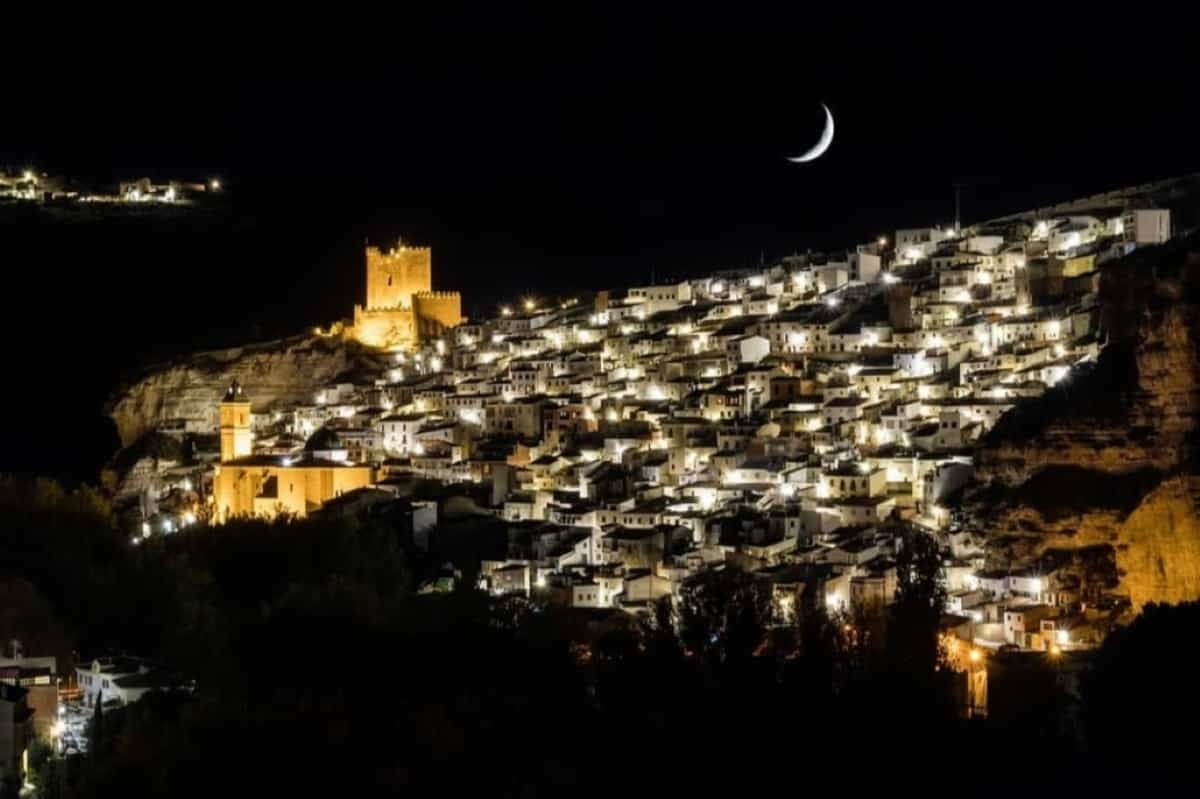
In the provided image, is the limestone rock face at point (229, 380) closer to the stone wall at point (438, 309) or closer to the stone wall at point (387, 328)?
the stone wall at point (387, 328)

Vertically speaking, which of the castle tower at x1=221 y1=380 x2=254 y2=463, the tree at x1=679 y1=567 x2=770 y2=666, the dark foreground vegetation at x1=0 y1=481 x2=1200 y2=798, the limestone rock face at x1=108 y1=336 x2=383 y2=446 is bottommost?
the dark foreground vegetation at x1=0 y1=481 x2=1200 y2=798

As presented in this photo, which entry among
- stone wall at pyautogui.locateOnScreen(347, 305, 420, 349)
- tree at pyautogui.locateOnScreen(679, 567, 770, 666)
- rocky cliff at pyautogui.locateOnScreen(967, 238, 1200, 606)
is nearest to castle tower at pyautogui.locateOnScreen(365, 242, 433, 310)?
stone wall at pyautogui.locateOnScreen(347, 305, 420, 349)

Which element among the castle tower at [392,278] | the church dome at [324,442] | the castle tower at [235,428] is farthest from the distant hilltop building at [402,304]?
the church dome at [324,442]

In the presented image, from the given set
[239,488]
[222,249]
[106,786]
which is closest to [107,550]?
[239,488]

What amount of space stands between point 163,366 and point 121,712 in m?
22.5

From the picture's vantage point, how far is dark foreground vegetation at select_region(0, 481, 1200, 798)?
12.5 metres

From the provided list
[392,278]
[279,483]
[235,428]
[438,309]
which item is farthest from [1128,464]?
[392,278]

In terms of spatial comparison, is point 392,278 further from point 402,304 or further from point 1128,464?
point 1128,464

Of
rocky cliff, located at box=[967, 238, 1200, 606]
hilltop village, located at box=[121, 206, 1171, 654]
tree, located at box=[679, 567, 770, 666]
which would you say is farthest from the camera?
hilltop village, located at box=[121, 206, 1171, 654]

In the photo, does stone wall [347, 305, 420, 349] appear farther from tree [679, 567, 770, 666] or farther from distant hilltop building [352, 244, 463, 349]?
tree [679, 567, 770, 666]

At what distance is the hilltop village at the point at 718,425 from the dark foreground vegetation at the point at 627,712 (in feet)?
6.57

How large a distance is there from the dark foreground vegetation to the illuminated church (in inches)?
389

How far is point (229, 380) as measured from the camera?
1403 inches

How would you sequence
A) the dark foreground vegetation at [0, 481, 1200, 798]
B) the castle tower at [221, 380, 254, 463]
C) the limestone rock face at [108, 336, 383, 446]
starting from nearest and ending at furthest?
the dark foreground vegetation at [0, 481, 1200, 798], the castle tower at [221, 380, 254, 463], the limestone rock face at [108, 336, 383, 446]
